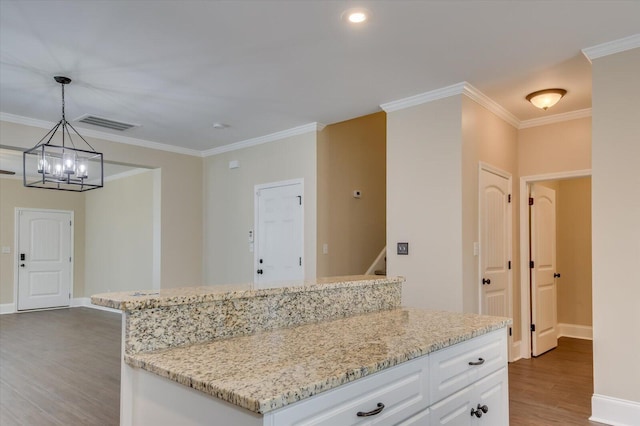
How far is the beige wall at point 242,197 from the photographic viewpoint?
5.27 meters

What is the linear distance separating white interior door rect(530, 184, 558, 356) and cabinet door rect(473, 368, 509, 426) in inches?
126

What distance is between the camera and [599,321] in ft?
10.5

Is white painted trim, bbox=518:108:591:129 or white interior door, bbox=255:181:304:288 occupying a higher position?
white painted trim, bbox=518:108:591:129

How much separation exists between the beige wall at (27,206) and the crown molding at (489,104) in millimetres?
8392

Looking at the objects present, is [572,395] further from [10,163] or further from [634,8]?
[10,163]

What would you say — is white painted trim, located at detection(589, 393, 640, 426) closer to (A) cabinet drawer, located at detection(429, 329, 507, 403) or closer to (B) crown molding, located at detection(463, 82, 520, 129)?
(A) cabinet drawer, located at detection(429, 329, 507, 403)

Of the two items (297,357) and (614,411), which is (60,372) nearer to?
(297,357)

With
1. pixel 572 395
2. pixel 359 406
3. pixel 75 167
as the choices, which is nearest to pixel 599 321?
pixel 572 395

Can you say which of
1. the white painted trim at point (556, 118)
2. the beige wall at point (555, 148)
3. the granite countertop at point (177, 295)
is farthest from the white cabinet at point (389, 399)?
the white painted trim at point (556, 118)

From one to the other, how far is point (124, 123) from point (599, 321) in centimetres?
510

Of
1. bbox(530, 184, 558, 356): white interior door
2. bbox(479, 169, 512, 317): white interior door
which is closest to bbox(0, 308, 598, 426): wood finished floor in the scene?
bbox(530, 184, 558, 356): white interior door

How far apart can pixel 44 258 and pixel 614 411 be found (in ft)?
31.8

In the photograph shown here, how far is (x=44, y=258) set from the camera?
29.3 feet

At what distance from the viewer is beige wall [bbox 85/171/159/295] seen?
300 inches
